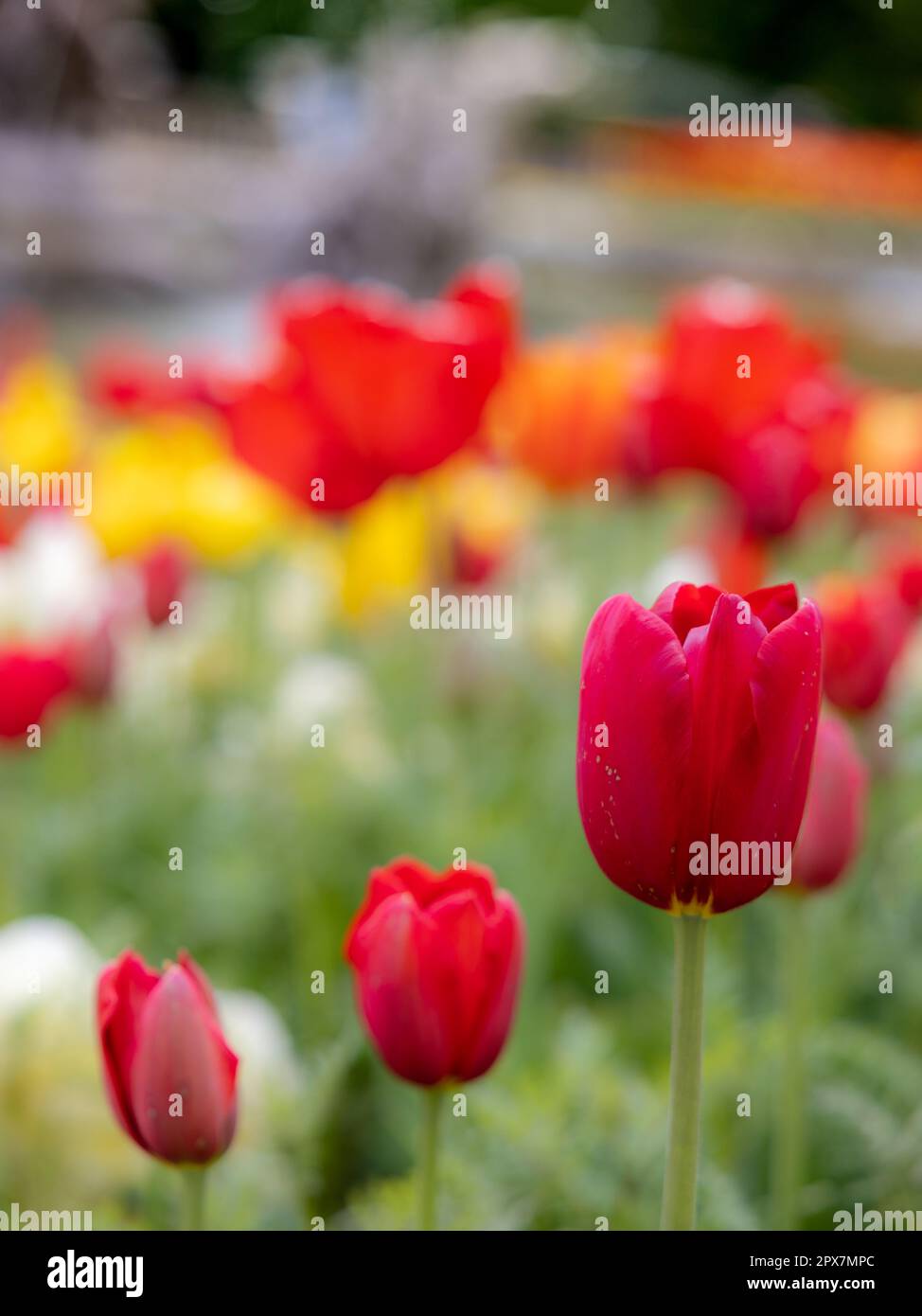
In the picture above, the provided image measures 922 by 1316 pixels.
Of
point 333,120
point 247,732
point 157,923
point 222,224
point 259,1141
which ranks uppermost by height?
point 333,120

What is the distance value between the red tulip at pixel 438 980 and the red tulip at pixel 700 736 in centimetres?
7

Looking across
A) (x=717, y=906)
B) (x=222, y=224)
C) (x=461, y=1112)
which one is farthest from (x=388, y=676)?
(x=222, y=224)

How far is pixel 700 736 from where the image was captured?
1.09ft

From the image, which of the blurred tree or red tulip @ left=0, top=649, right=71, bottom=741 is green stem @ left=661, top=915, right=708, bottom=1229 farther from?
the blurred tree

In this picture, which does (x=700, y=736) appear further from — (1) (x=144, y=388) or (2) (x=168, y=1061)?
(1) (x=144, y=388)

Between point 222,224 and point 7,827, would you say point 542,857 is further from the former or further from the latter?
point 222,224

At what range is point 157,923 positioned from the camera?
87 cm

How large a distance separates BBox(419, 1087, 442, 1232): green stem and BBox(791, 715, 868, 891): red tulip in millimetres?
140

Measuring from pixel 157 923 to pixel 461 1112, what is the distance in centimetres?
35

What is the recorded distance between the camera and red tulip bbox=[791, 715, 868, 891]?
1.58 feet

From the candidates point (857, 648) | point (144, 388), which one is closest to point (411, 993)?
point (857, 648)

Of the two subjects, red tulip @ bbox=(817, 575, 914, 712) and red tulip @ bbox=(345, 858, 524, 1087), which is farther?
red tulip @ bbox=(817, 575, 914, 712)

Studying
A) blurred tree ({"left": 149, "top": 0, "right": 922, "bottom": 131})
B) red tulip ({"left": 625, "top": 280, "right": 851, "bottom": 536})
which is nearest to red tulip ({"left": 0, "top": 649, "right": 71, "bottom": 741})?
red tulip ({"left": 625, "top": 280, "right": 851, "bottom": 536})

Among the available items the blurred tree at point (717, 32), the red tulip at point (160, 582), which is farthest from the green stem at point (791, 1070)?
the blurred tree at point (717, 32)
